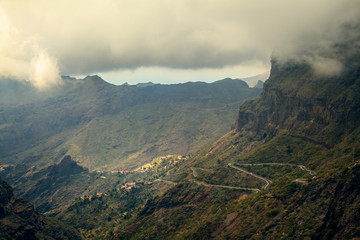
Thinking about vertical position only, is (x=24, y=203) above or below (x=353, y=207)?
below

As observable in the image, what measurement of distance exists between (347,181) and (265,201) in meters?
39.9

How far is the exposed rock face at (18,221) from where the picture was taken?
16625cm

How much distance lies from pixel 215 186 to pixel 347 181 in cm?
9625

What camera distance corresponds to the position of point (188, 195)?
654 feet

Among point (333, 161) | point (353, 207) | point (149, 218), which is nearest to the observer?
point (353, 207)

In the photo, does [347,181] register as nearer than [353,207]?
No

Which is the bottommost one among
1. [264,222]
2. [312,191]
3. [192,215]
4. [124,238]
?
[124,238]

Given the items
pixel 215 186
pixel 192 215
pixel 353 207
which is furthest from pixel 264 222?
pixel 215 186

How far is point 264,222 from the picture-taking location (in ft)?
418

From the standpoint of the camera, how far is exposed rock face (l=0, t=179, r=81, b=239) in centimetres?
16625

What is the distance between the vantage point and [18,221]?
580 ft

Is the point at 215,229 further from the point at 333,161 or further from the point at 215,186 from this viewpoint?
the point at 333,161

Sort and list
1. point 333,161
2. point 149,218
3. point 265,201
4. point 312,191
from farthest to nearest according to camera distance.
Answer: point 149,218 < point 333,161 < point 265,201 < point 312,191

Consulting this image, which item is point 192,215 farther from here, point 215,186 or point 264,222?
point 264,222
